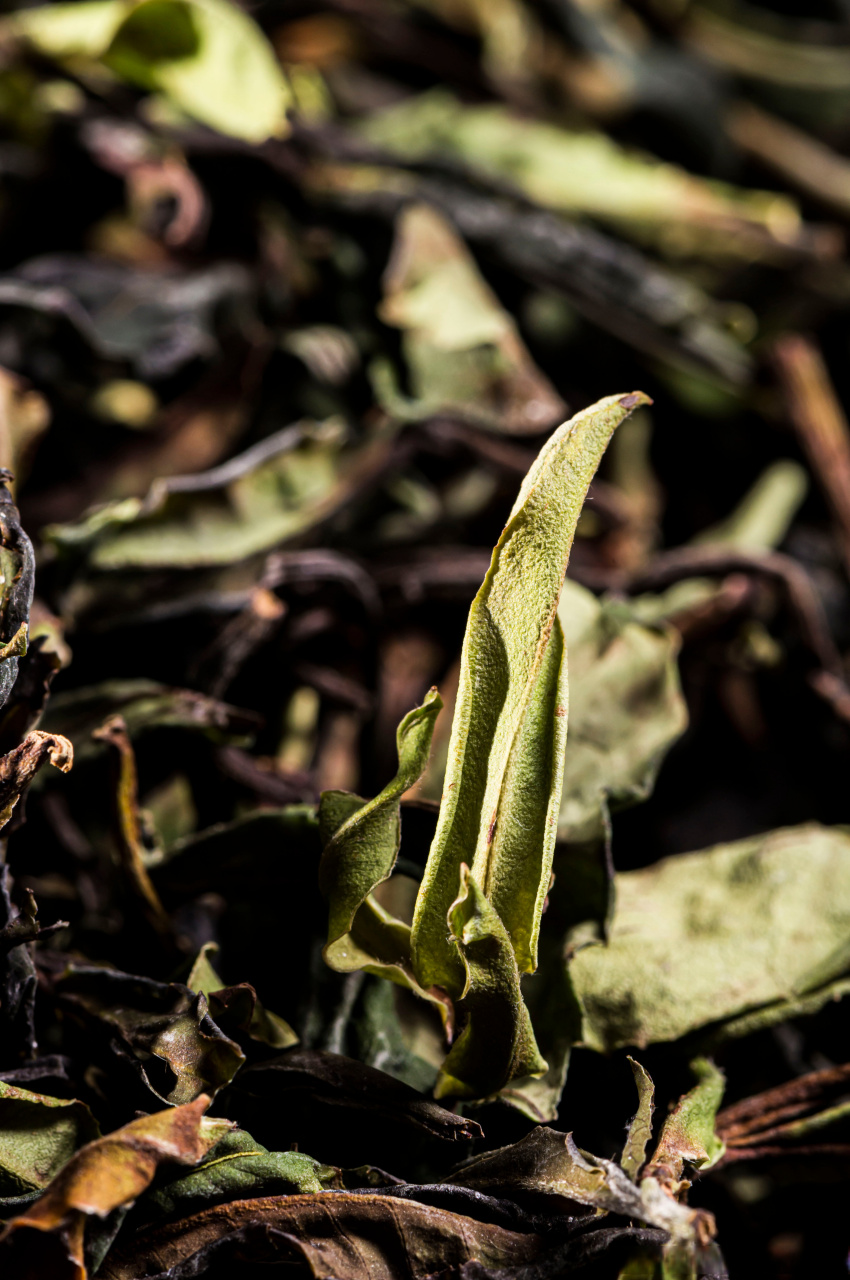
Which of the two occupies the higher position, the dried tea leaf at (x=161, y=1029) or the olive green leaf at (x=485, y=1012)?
the olive green leaf at (x=485, y=1012)

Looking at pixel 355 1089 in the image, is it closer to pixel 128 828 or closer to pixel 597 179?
pixel 128 828

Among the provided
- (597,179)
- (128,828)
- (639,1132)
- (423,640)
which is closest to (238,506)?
(423,640)

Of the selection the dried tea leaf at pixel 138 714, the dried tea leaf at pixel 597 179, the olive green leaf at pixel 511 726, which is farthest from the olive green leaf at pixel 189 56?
the olive green leaf at pixel 511 726

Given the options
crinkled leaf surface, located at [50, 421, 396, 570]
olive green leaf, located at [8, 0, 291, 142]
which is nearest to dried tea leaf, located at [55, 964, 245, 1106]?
crinkled leaf surface, located at [50, 421, 396, 570]

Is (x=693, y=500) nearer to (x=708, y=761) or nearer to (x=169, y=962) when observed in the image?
(x=708, y=761)

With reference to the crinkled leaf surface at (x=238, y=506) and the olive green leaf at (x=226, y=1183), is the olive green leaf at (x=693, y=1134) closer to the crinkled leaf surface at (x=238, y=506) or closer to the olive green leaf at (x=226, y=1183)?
the olive green leaf at (x=226, y=1183)

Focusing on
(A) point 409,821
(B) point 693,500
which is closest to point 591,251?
(B) point 693,500
